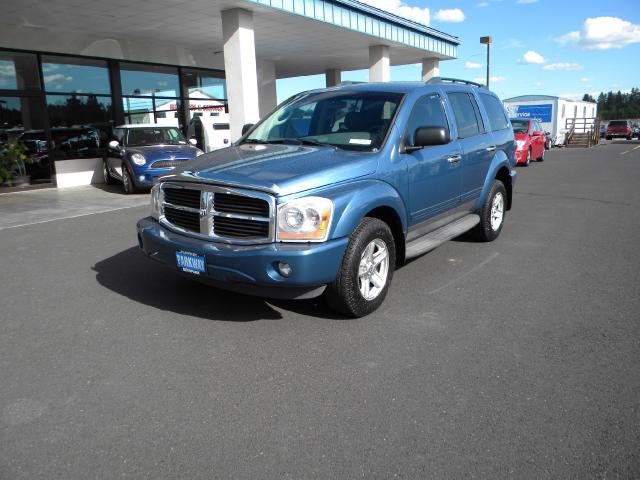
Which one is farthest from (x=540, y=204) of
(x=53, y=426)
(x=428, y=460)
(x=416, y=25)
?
(x=416, y=25)

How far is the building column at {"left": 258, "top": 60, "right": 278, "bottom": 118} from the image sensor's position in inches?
899

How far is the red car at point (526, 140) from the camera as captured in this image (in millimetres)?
18144

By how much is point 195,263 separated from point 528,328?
2588mm

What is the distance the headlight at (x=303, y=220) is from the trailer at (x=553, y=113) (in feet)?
110

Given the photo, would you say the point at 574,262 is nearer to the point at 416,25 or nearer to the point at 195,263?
the point at 195,263

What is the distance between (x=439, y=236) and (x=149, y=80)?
15114 millimetres

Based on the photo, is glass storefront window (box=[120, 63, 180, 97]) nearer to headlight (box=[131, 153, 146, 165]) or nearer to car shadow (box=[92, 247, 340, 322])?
headlight (box=[131, 153, 146, 165])

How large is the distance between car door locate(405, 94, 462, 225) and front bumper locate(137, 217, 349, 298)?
1.26 m

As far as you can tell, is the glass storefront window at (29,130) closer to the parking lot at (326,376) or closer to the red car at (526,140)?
the parking lot at (326,376)

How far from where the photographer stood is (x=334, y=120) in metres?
5.04

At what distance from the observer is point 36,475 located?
240 cm

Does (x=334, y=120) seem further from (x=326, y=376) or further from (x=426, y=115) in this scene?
(x=326, y=376)

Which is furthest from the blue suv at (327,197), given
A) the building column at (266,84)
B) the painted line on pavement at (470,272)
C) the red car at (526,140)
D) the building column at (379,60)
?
the building column at (266,84)

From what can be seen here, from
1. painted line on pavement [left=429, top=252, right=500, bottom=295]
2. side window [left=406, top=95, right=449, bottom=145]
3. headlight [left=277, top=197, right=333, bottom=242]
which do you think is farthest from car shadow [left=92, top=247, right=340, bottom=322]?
side window [left=406, top=95, right=449, bottom=145]
